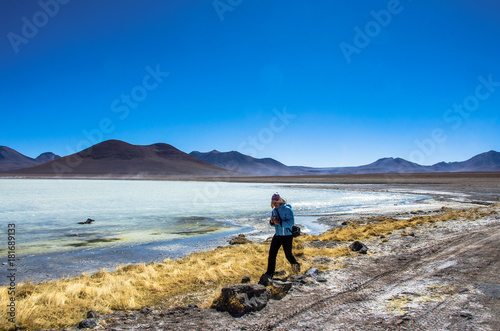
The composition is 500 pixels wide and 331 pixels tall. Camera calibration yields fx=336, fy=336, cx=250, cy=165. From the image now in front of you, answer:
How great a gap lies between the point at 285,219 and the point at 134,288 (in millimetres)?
3210

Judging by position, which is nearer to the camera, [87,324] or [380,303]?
[87,324]

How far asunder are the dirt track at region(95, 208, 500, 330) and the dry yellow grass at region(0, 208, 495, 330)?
610 millimetres

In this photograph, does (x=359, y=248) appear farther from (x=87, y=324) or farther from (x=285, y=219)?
(x=87, y=324)

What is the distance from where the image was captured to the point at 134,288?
255 inches

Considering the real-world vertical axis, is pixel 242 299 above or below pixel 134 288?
above

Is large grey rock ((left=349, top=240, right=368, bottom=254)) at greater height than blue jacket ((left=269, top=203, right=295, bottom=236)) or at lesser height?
lesser

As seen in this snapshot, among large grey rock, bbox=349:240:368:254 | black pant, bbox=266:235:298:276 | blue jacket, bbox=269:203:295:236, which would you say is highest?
blue jacket, bbox=269:203:295:236

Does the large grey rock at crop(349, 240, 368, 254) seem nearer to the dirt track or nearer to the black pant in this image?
Result: the dirt track

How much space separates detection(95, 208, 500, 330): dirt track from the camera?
4.74 metres

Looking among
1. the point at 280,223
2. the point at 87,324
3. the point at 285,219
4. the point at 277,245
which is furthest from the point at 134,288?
the point at 285,219

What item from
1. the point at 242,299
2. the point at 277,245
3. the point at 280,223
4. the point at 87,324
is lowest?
the point at 87,324

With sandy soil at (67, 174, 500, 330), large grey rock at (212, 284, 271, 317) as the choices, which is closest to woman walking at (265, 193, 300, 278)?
sandy soil at (67, 174, 500, 330)

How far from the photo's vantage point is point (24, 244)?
1262cm

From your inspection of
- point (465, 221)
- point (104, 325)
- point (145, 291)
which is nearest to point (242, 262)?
point (145, 291)
